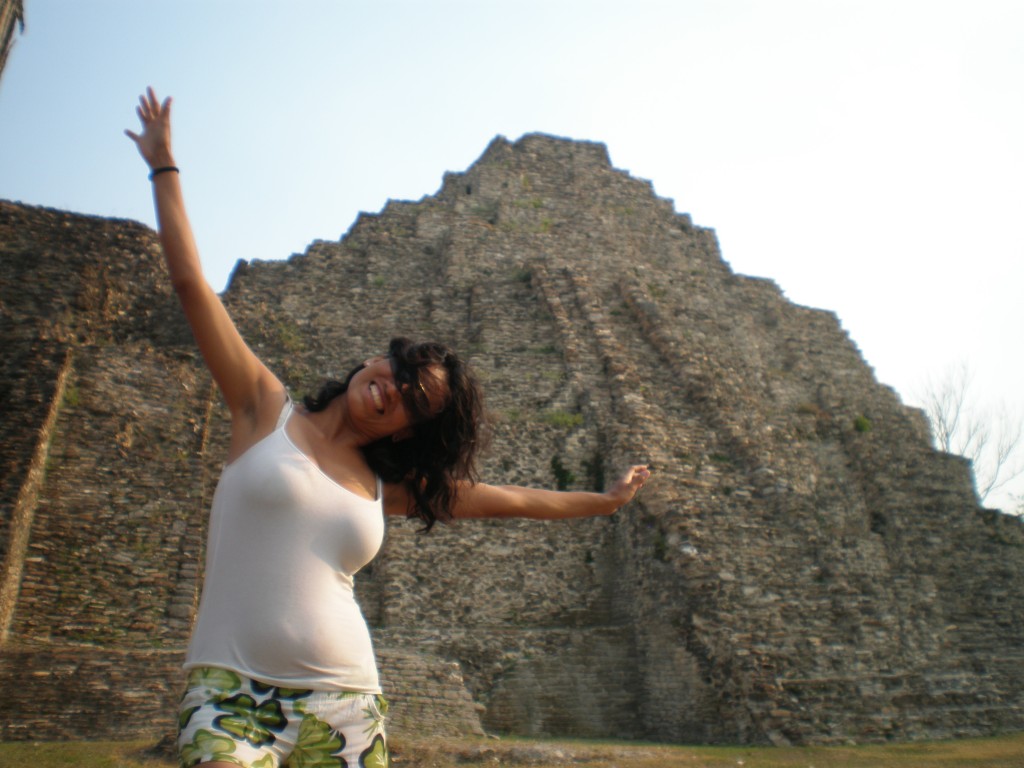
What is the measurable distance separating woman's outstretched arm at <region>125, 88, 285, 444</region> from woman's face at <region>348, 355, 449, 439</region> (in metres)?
0.28

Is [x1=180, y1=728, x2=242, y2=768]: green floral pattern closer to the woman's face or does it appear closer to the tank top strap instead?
the tank top strap

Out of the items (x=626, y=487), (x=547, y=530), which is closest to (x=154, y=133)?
(x=626, y=487)

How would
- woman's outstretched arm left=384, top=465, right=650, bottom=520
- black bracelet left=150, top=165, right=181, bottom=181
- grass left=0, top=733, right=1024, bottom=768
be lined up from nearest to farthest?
black bracelet left=150, top=165, right=181, bottom=181, woman's outstretched arm left=384, top=465, right=650, bottom=520, grass left=0, top=733, right=1024, bottom=768

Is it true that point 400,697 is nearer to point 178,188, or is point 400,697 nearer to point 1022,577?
point 178,188

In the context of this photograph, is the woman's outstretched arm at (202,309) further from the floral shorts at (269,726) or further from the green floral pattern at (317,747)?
the green floral pattern at (317,747)

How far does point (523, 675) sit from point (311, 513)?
969 centimetres

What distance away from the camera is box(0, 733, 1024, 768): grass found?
8195 mm

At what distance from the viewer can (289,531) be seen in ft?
8.64

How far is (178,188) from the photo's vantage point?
2.96 m

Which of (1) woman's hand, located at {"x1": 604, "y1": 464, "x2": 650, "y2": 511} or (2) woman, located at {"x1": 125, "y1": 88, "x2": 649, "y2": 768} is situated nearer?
(2) woman, located at {"x1": 125, "y1": 88, "x2": 649, "y2": 768}

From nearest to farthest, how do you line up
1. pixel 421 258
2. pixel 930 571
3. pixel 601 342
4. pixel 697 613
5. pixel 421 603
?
→ pixel 697 613 < pixel 421 603 < pixel 930 571 < pixel 601 342 < pixel 421 258

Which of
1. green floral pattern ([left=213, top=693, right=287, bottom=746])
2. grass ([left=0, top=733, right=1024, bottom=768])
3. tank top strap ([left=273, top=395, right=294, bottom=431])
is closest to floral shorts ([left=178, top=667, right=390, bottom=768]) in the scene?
green floral pattern ([left=213, top=693, right=287, bottom=746])

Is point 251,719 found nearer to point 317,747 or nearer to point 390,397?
point 317,747

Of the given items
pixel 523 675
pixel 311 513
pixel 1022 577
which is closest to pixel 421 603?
pixel 523 675
